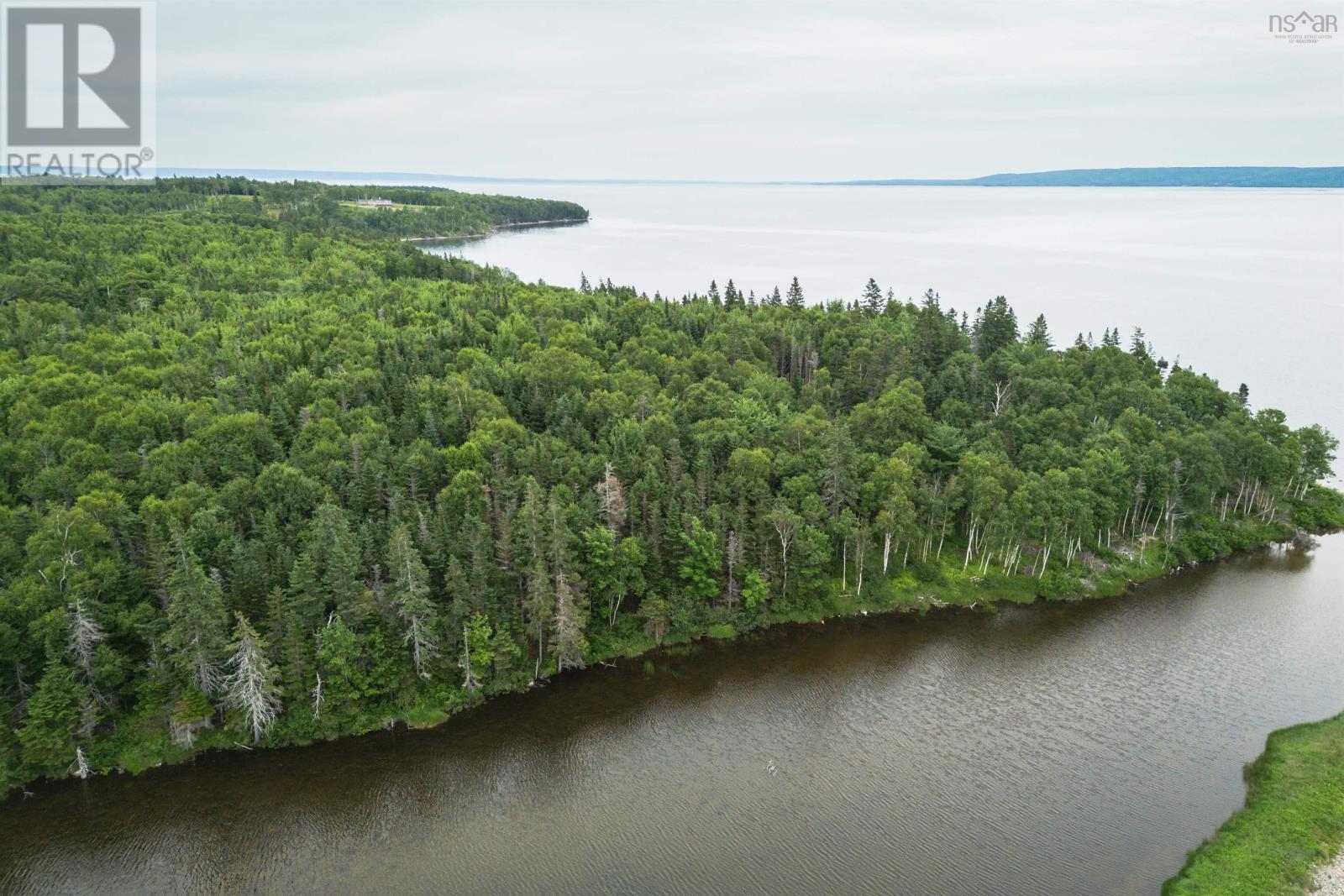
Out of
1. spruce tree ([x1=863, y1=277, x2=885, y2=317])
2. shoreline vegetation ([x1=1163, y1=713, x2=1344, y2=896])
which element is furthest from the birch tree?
spruce tree ([x1=863, y1=277, x2=885, y2=317])

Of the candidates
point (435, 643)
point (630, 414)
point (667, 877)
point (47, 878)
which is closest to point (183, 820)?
point (47, 878)

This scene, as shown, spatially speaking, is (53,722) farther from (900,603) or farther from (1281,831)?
(1281,831)

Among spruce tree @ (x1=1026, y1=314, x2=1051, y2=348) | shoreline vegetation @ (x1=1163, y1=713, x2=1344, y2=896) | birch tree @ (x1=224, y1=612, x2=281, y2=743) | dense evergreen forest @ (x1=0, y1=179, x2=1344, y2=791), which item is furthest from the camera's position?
spruce tree @ (x1=1026, y1=314, x2=1051, y2=348)

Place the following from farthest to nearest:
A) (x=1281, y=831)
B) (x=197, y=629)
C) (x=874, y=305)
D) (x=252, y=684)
Result: 1. (x=874, y=305)
2. (x=197, y=629)
3. (x=252, y=684)
4. (x=1281, y=831)

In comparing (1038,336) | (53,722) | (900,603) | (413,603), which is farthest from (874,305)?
(53,722)

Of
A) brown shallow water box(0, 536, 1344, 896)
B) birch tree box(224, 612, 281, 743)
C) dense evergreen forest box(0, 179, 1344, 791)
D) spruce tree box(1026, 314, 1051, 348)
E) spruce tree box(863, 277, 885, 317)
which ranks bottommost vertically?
brown shallow water box(0, 536, 1344, 896)

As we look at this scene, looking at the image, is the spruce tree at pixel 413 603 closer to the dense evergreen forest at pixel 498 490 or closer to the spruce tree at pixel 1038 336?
the dense evergreen forest at pixel 498 490

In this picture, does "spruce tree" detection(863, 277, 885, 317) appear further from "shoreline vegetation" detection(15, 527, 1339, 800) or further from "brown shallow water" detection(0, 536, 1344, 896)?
"brown shallow water" detection(0, 536, 1344, 896)
